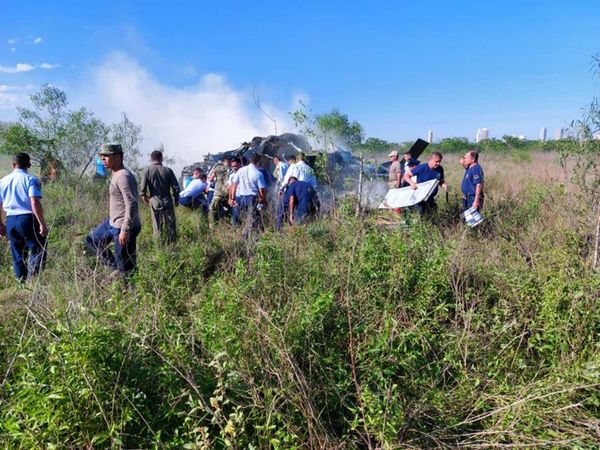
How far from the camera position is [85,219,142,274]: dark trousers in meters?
4.55

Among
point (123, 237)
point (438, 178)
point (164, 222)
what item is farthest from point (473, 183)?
point (123, 237)

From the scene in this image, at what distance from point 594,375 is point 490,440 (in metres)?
0.73

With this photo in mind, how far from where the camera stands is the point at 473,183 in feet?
21.7

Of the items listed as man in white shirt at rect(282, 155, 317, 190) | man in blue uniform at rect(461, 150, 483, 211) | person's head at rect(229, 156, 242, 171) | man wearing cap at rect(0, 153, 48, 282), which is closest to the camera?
man wearing cap at rect(0, 153, 48, 282)

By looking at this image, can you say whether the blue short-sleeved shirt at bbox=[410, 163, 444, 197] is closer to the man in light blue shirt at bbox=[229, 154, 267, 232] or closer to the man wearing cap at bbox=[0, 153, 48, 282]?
the man in light blue shirt at bbox=[229, 154, 267, 232]

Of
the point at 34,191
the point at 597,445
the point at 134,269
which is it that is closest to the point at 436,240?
the point at 597,445

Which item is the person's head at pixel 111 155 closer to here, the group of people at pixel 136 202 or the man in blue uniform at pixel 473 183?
the group of people at pixel 136 202

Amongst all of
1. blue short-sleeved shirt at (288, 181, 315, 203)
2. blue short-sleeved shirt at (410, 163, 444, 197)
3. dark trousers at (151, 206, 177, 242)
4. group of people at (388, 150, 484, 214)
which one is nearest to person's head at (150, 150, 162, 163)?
dark trousers at (151, 206, 177, 242)

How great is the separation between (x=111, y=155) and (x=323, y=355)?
3.10m

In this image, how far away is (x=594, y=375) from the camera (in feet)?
8.04

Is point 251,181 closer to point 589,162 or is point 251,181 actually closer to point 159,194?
point 159,194

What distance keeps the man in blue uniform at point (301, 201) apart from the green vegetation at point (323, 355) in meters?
2.32

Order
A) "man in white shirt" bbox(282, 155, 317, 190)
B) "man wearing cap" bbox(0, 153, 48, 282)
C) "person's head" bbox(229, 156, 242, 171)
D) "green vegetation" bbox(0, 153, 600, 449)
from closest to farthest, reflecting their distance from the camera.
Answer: "green vegetation" bbox(0, 153, 600, 449) → "man wearing cap" bbox(0, 153, 48, 282) → "man in white shirt" bbox(282, 155, 317, 190) → "person's head" bbox(229, 156, 242, 171)

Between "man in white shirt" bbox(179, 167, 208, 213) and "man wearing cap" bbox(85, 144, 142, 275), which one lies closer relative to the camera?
"man wearing cap" bbox(85, 144, 142, 275)
